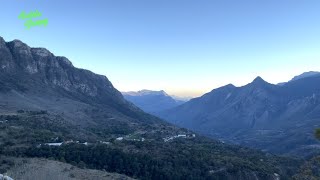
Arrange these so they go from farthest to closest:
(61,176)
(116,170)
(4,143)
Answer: (4,143)
(116,170)
(61,176)

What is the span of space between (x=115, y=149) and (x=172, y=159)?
20428mm

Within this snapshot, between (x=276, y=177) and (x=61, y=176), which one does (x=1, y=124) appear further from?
(x=276, y=177)

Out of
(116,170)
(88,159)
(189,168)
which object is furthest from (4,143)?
(189,168)

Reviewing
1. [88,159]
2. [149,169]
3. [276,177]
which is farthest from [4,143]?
[276,177]

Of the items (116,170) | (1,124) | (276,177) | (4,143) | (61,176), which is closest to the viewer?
(61,176)

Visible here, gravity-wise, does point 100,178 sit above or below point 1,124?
below

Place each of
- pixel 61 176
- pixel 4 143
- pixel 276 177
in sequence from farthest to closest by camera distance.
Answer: pixel 276 177
pixel 4 143
pixel 61 176

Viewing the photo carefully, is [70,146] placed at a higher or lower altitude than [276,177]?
higher

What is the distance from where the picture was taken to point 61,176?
11262cm

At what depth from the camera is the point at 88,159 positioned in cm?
13888

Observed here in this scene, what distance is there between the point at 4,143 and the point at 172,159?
5729cm

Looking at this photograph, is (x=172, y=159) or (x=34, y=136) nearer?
(x=172, y=159)

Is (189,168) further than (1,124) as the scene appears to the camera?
No

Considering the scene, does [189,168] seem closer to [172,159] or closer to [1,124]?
[172,159]
